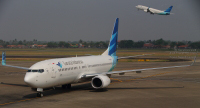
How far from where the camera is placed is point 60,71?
96.1 ft

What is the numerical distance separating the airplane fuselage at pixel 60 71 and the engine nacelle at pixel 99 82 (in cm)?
195

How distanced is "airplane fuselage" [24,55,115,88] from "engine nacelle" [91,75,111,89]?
77.0 inches

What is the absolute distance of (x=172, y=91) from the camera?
32.2 meters

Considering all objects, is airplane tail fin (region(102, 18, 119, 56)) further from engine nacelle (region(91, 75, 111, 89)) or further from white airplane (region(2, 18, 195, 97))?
engine nacelle (region(91, 75, 111, 89))

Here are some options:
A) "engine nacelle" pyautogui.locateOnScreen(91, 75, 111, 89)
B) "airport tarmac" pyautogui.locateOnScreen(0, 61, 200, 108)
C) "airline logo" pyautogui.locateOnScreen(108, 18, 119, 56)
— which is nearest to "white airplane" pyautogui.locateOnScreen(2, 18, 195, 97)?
"engine nacelle" pyautogui.locateOnScreen(91, 75, 111, 89)

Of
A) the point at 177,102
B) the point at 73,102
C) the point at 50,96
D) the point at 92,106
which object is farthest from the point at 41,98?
the point at 177,102

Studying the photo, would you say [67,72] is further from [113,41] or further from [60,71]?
[113,41]

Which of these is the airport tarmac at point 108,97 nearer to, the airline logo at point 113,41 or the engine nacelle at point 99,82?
the engine nacelle at point 99,82

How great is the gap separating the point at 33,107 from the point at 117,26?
76.6 feet

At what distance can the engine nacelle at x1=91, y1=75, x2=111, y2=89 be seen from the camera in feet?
103

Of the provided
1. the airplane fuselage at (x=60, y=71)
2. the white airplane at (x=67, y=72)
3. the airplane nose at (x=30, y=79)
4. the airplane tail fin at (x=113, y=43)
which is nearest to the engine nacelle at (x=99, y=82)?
the white airplane at (x=67, y=72)

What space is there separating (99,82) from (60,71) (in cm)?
572

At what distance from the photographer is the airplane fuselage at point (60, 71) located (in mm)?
26812

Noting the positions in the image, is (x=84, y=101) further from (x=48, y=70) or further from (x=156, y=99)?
(x=156, y=99)
